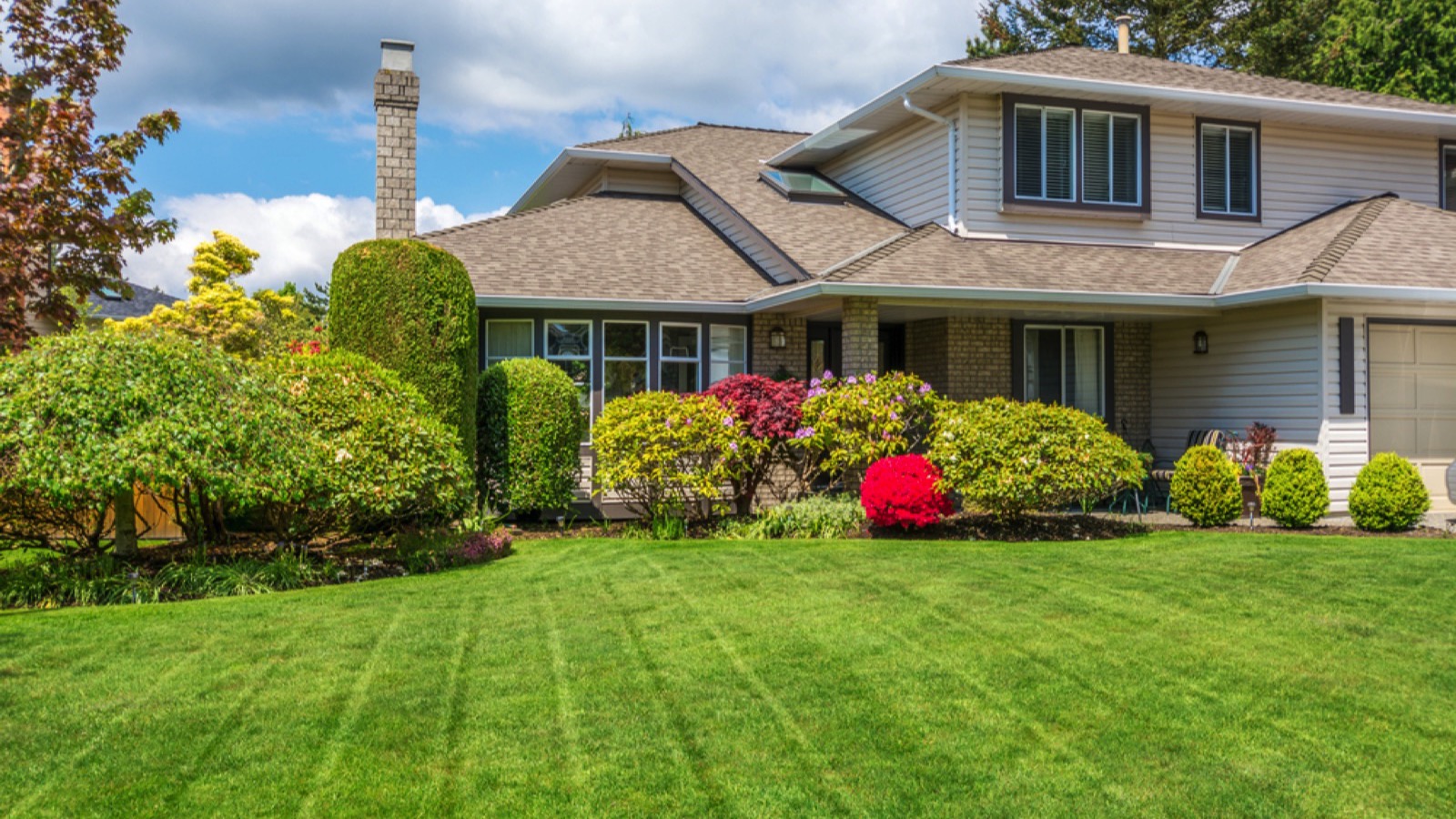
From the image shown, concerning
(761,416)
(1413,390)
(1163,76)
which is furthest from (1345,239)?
(761,416)

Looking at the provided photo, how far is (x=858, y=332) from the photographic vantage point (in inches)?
514

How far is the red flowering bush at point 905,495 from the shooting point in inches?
447

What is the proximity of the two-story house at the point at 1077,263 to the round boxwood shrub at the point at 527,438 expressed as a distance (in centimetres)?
187

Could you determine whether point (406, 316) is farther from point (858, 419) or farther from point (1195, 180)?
point (1195, 180)

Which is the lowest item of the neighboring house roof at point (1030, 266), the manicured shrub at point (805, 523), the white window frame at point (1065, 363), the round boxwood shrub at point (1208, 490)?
the manicured shrub at point (805, 523)

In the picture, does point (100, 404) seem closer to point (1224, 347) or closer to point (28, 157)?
point (28, 157)

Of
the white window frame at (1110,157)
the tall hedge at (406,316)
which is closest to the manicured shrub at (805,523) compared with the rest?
the tall hedge at (406,316)

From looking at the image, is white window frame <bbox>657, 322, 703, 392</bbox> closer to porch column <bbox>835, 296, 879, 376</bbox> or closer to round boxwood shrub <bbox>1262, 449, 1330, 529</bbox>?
porch column <bbox>835, 296, 879, 376</bbox>

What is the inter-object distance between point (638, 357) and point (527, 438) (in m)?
3.05

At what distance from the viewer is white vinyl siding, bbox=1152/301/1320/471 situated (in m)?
13.3

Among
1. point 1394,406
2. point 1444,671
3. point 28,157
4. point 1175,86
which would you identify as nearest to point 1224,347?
point 1394,406

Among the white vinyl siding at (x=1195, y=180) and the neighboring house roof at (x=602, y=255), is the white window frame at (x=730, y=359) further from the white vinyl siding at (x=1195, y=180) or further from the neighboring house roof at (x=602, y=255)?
the white vinyl siding at (x=1195, y=180)


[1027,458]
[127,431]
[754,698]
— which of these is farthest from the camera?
[1027,458]

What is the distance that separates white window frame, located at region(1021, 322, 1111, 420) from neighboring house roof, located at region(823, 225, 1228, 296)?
126 cm
